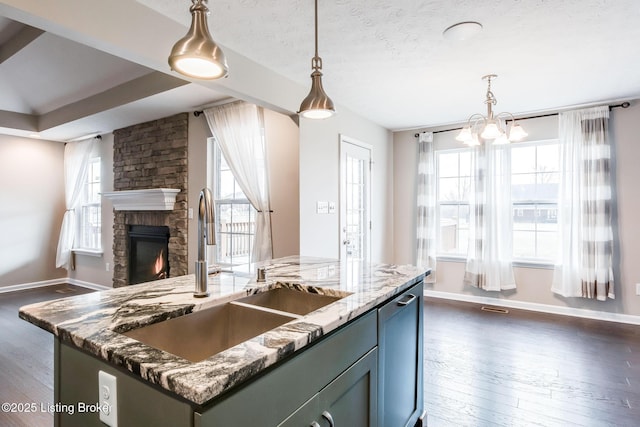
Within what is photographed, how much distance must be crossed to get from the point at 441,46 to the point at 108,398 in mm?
2825

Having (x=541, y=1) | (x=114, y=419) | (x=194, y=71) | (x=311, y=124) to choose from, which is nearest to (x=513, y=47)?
(x=541, y=1)

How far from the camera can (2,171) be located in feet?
17.7

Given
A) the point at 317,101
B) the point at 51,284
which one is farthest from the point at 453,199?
the point at 51,284

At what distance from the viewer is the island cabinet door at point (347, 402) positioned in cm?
100

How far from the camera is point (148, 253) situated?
4832 millimetres

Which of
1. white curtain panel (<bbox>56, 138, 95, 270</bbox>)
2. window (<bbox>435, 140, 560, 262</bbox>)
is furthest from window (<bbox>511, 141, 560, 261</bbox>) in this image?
white curtain panel (<bbox>56, 138, 95, 270</bbox>)

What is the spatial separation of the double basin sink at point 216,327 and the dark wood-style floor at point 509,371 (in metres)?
→ 1.42

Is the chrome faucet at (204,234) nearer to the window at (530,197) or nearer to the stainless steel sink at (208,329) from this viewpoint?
the stainless steel sink at (208,329)

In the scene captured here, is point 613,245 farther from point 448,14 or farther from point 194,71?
point 194,71

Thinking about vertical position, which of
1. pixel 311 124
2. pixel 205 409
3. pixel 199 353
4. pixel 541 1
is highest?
pixel 541 1

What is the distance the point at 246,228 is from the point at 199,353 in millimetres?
2814

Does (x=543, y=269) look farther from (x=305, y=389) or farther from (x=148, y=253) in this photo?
(x=148, y=253)

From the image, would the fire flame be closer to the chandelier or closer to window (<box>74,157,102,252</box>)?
window (<box>74,157,102,252</box>)

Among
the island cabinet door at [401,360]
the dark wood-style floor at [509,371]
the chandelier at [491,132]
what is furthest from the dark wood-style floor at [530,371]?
the chandelier at [491,132]
